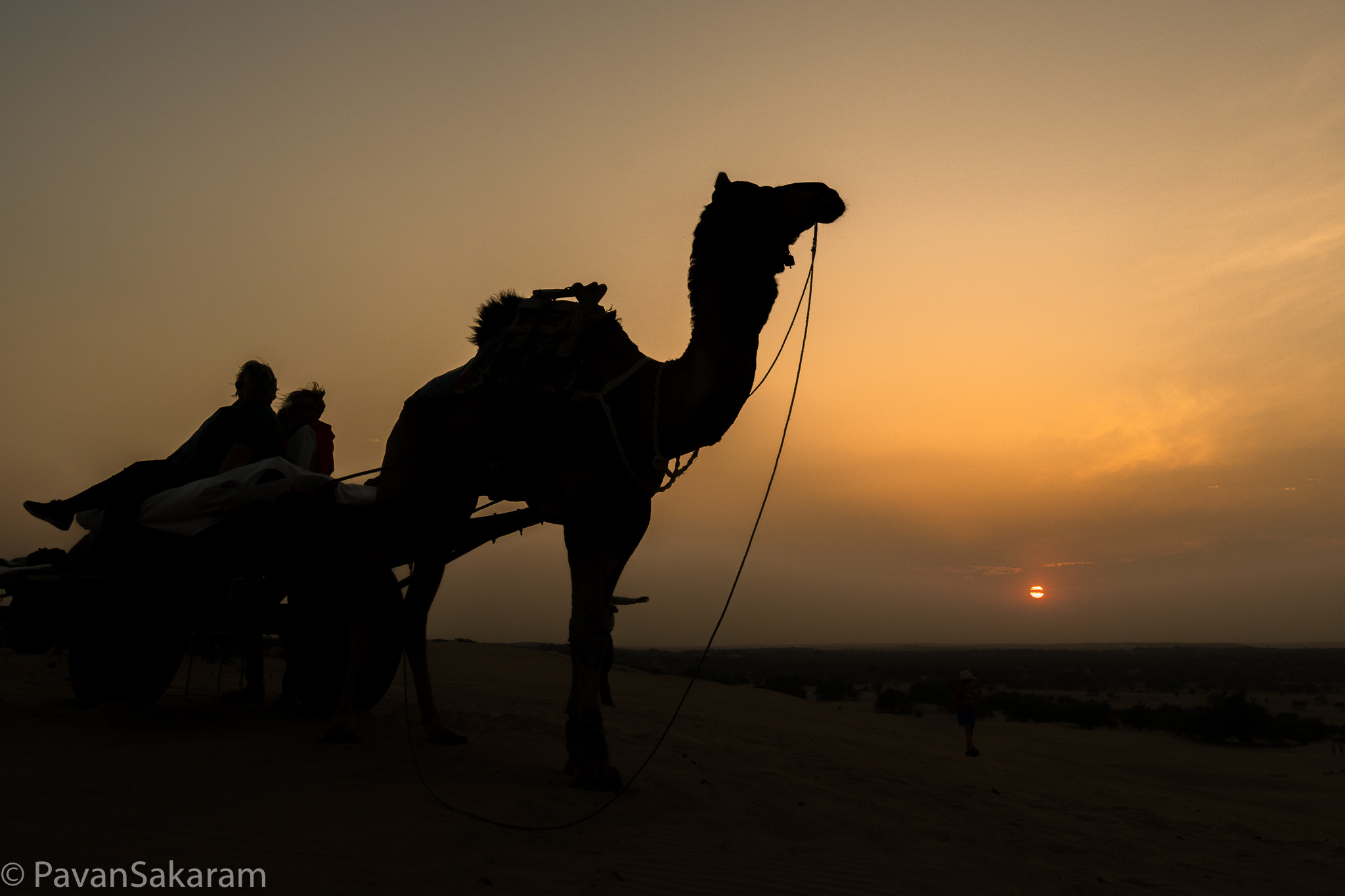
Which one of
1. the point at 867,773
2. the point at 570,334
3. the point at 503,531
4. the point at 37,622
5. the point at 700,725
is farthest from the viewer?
the point at 700,725

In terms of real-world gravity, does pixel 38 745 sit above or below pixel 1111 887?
above

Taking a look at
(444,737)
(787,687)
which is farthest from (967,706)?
(787,687)

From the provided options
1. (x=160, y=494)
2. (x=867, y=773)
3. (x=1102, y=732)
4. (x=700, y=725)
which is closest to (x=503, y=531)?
(x=160, y=494)

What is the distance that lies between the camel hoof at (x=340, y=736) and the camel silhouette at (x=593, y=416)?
0.5 inches

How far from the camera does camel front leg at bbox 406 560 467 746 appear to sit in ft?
24.6

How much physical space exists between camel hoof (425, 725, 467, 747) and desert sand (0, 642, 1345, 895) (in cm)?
23

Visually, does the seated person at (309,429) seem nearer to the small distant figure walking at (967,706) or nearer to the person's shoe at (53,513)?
the person's shoe at (53,513)

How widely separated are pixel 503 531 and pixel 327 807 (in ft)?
10.6

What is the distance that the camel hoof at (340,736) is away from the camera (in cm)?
700

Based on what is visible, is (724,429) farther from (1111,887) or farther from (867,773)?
(867,773)

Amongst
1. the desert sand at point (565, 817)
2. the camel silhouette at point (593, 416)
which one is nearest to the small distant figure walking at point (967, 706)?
the desert sand at point (565, 817)

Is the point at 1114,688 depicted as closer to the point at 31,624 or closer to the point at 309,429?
the point at 309,429

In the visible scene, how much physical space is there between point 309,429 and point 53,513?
7.00 ft

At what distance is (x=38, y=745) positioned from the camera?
6289 millimetres
